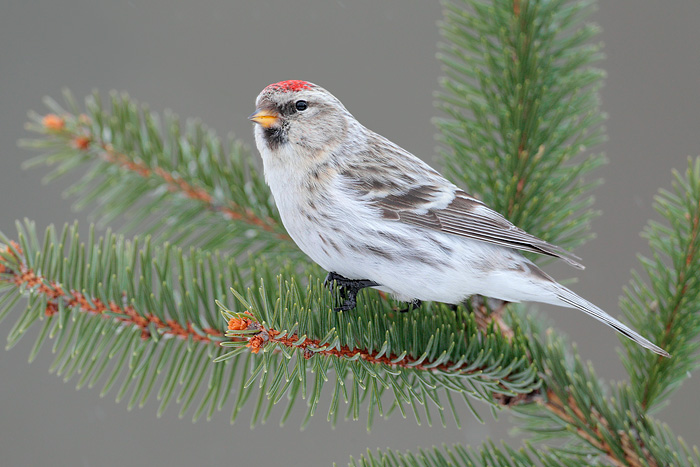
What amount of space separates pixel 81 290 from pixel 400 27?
2.89 metres

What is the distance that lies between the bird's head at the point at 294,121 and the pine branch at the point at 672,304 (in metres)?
0.68

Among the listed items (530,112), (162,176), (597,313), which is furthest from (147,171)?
(597,313)

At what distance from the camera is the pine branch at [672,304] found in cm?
101

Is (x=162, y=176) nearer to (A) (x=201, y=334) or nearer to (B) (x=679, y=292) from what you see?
(A) (x=201, y=334)

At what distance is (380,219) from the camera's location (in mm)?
1295

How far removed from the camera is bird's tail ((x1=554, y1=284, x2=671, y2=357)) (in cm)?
97

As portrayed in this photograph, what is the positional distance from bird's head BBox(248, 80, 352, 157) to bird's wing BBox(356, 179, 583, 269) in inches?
7.4

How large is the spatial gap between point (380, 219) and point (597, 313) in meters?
0.44

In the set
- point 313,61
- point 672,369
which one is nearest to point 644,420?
point 672,369

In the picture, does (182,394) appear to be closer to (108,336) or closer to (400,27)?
(108,336)

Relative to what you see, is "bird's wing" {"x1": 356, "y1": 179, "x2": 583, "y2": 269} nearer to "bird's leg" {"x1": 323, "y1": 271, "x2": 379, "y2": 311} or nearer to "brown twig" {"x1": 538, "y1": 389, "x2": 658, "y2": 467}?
"bird's leg" {"x1": 323, "y1": 271, "x2": 379, "y2": 311}

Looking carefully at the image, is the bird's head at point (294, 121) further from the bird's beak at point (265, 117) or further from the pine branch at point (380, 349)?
the pine branch at point (380, 349)

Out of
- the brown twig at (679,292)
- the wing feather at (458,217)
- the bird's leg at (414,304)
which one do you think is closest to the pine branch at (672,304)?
the brown twig at (679,292)

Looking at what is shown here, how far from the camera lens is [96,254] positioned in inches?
39.3
